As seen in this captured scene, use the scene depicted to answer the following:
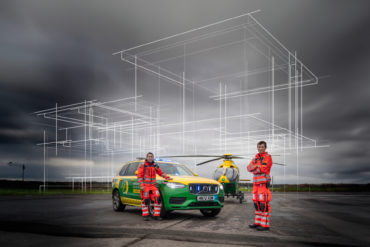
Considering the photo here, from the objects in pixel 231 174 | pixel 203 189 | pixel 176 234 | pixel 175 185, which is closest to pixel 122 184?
pixel 175 185

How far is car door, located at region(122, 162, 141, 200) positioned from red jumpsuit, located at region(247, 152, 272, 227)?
12.9ft

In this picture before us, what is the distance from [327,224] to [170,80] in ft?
39.1

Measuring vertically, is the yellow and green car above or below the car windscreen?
below

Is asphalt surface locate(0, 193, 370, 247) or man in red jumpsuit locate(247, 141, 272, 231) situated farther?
man in red jumpsuit locate(247, 141, 272, 231)

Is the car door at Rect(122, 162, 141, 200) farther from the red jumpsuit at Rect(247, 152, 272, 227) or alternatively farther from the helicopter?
the helicopter

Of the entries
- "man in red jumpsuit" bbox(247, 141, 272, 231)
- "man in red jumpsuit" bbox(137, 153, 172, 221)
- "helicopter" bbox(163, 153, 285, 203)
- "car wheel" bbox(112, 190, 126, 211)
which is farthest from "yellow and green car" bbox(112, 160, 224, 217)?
"helicopter" bbox(163, 153, 285, 203)

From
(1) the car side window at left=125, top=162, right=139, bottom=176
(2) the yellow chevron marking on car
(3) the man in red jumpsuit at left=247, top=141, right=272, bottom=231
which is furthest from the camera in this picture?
(1) the car side window at left=125, top=162, right=139, bottom=176

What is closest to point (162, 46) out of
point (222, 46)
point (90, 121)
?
point (222, 46)

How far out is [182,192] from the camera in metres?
9.27

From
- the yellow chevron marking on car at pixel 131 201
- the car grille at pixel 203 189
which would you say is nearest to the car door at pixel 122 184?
the yellow chevron marking on car at pixel 131 201

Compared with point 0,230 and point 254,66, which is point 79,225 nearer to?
point 0,230

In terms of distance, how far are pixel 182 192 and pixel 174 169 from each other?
5.17ft

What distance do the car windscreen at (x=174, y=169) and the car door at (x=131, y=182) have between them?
889 millimetres

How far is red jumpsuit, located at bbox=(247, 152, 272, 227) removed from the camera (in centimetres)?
757
